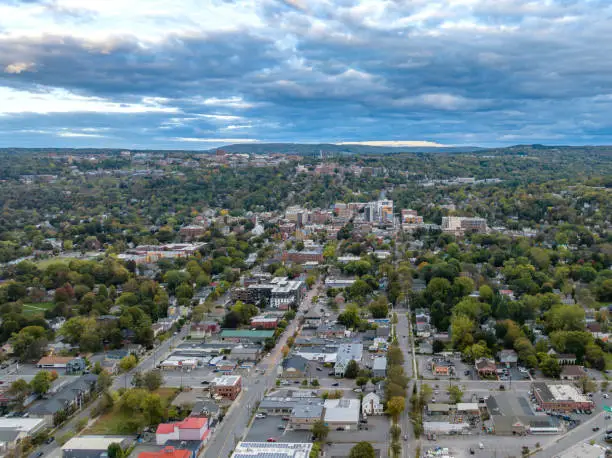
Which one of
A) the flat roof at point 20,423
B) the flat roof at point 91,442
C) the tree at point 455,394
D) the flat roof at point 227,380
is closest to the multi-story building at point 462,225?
the tree at point 455,394

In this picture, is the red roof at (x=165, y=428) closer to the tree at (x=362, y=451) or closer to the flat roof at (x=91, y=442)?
the flat roof at (x=91, y=442)

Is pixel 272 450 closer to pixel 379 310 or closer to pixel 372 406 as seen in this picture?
pixel 372 406

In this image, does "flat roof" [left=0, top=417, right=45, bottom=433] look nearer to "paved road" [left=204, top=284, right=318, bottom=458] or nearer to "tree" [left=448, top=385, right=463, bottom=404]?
"paved road" [left=204, top=284, right=318, bottom=458]

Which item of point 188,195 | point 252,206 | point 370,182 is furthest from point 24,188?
point 370,182

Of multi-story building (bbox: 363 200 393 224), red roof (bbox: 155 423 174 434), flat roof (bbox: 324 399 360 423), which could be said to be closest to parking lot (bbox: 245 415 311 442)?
flat roof (bbox: 324 399 360 423)

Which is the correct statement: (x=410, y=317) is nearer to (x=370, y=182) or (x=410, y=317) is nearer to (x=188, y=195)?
(x=188, y=195)
